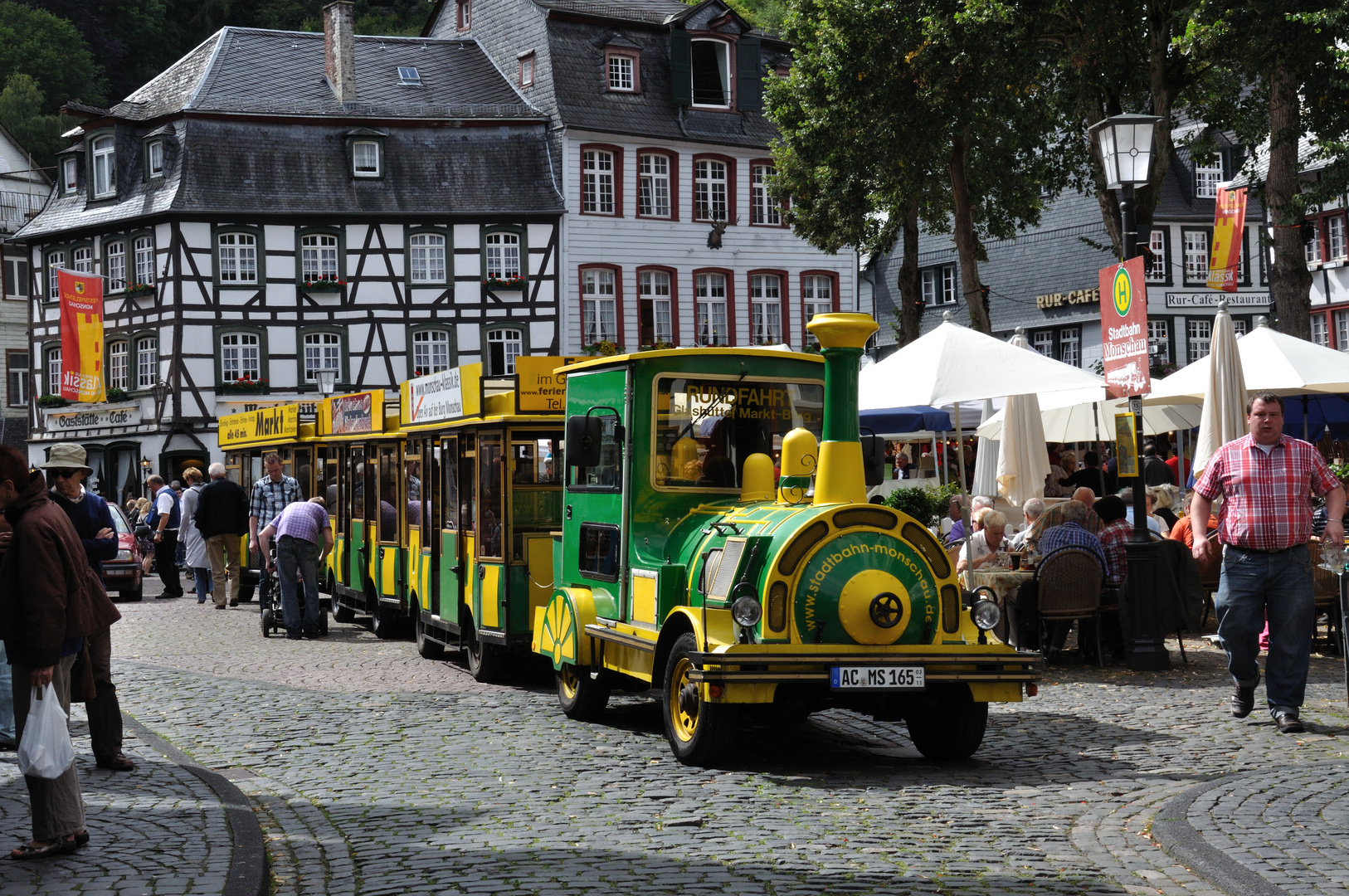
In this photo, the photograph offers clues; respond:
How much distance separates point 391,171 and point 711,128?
353 inches

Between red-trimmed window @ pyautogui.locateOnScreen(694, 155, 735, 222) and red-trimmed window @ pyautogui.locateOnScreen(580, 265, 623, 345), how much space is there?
3166mm

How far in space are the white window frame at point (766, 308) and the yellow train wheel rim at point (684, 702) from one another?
123 feet

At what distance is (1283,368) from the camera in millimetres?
16969

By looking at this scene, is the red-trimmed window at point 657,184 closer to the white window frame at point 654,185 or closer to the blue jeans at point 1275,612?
the white window frame at point 654,185

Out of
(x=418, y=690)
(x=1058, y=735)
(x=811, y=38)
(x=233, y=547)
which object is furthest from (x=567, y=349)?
(x=1058, y=735)

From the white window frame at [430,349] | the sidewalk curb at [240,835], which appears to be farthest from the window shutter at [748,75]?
the sidewalk curb at [240,835]

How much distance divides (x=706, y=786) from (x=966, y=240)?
1814 cm

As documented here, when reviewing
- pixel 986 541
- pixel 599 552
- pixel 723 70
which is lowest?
pixel 986 541

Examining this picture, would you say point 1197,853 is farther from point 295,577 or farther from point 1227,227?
point 1227,227

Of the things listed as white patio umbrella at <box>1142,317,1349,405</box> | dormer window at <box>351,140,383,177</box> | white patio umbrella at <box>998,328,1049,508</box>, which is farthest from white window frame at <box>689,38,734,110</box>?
white patio umbrella at <box>1142,317,1349,405</box>

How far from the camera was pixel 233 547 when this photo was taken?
72.8 ft

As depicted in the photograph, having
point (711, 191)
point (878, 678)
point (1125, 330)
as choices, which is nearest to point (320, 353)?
point (711, 191)

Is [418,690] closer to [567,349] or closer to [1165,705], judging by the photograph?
[1165,705]

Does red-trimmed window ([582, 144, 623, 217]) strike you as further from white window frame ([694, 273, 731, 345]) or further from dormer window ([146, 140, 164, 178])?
dormer window ([146, 140, 164, 178])
